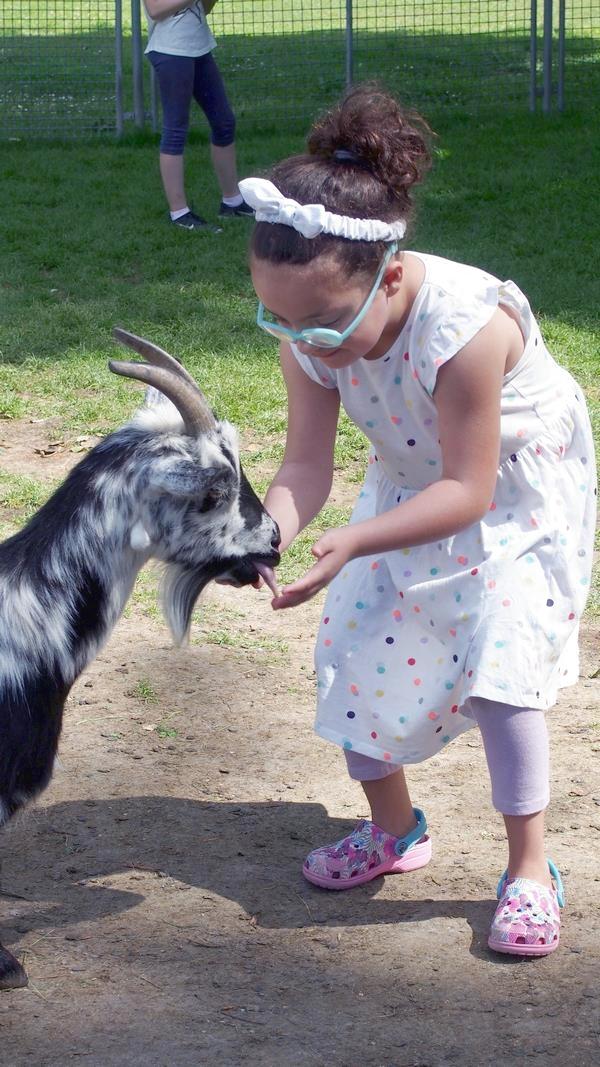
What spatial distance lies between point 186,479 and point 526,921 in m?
1.24

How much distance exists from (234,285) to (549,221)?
2.56m

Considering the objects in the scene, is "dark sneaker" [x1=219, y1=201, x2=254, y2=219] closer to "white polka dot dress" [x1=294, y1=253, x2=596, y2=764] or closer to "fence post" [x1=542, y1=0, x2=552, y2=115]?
"fence post" [x1=542, y1=0, x2=552, y2=115]

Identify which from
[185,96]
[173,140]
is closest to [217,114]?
[185,96]

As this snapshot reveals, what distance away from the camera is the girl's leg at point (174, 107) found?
8.62m

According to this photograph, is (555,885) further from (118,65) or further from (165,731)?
(118,65)

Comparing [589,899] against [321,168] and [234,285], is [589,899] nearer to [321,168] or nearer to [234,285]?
[321,168]

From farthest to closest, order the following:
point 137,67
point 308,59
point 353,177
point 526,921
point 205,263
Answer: point 308,59, point 137,67, point 205,263, point 526,921, point 353,177

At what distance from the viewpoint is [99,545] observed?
9.05 feet

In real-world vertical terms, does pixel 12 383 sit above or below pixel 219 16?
below

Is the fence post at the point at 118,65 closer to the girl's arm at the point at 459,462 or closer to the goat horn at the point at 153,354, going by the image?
the goat horn at the point at 153,354

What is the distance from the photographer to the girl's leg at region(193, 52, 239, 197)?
28.9 ft

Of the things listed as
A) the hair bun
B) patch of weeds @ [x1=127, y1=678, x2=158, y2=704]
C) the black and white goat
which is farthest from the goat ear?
patch of weeds @ [x1=127, y1=678, x2=158, y2=704]

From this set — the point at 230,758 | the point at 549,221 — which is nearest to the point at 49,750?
the point at 230,758

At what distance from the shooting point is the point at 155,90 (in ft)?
38.4
